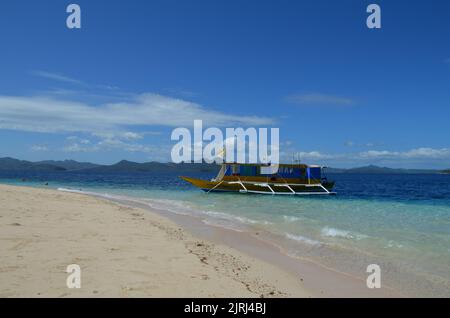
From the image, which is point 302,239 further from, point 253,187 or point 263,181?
point 263,181

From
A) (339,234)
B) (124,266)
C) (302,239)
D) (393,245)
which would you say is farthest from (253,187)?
(124,266)

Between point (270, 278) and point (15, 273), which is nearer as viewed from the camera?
point (15, 273)

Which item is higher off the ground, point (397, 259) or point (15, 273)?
point (15, 273)

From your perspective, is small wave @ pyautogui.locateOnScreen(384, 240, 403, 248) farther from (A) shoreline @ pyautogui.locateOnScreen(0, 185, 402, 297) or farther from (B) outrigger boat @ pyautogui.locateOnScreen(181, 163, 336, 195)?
(B) outrigger boat @ pyautogui.locateOnScreen(181, 163, 336, 195)

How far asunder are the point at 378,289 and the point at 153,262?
14.8 feet

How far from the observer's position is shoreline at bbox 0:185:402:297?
18.5 feet

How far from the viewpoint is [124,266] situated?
6.79m

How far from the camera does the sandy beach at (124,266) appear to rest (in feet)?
18.1

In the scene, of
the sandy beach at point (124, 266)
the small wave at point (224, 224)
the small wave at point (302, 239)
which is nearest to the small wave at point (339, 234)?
the small wave at point (302, 239)

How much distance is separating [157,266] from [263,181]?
3274 cm
